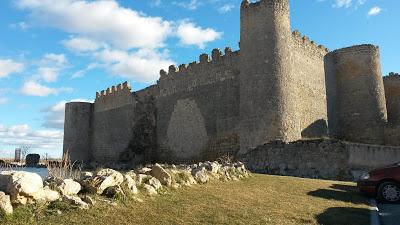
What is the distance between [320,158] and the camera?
18578mm

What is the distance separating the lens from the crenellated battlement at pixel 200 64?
24.5m

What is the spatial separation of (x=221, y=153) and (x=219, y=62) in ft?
16.8

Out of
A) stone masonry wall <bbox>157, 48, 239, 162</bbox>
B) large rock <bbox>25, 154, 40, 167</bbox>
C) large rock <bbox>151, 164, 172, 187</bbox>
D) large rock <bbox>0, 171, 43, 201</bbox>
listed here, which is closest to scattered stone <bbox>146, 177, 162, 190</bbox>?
large rock <bbox>151, 164, 172, 187</bbox>

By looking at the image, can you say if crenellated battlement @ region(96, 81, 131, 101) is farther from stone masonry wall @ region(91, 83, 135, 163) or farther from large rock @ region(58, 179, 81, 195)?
large rock @ region(58, 179, 81, 195)

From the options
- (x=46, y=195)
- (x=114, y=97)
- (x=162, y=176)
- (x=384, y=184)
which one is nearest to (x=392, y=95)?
(x=384, y=184)

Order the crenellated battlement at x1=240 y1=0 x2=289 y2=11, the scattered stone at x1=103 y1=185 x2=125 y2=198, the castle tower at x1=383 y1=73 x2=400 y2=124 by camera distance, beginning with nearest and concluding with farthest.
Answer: the scattered stone at x1=103 y1=185 x2=125 y2=198 < the crenellated battlement at x1=240 y1=0 x2=289 y2=11 < the castle tower at x1=383 y1=73 x2=400 y2=124

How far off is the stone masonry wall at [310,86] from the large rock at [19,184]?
1701 cm

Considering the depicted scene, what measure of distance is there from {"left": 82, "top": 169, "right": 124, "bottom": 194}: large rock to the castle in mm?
12697

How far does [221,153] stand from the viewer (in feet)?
77.5

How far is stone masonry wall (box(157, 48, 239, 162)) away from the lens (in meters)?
23.9

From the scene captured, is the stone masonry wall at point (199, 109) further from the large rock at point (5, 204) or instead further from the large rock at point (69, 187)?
the large rock at point (5, 204)

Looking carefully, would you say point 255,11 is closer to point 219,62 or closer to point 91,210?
point 219,62

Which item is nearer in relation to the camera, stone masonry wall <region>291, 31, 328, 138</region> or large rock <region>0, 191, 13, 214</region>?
large rock <region>0, 191, 13, 214</region>

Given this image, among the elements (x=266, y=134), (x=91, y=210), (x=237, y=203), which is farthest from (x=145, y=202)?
(x=266, y=134)
